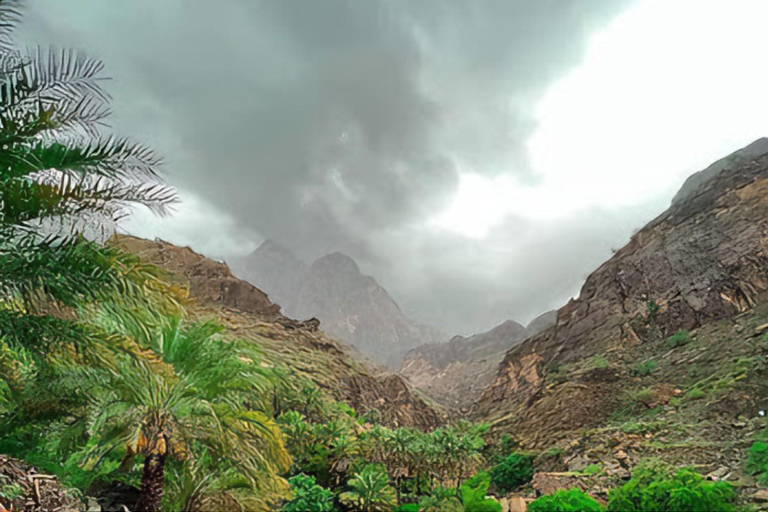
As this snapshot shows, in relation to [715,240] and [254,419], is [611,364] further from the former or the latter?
[254,419]

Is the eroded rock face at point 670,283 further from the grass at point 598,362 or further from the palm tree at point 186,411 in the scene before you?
the palm tree at point 186,411

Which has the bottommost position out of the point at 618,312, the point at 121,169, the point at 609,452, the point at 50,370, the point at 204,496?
the point at 609,452

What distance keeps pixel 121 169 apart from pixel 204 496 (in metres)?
7.83

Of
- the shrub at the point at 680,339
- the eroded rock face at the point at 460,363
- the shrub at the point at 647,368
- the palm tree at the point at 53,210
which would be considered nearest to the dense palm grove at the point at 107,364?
the palm tree at the point at 53,210

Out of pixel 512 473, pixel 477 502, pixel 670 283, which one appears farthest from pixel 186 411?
pixel 670 283

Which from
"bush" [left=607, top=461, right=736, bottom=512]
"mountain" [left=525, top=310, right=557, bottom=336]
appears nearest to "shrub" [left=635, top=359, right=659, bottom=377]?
"bush" [left=607, top=461, right=736, bottom=512]

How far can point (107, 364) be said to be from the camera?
5762 mm

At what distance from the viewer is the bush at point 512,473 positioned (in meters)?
26.5

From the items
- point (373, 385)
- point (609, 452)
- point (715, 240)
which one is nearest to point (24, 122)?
point (609, 452)

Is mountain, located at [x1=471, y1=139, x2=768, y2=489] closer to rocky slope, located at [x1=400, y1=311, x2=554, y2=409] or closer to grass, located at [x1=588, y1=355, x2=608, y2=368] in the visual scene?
grass, located at [x1=588, y1=355, x2=608, y2=368]

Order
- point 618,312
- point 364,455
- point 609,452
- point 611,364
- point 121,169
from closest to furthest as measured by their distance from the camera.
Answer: point 121,169 < point 364,455 < point 609,452 < point 611,364 < point 618,312

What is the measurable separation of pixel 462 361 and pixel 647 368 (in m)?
81.6

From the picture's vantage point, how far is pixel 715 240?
35.6 metres

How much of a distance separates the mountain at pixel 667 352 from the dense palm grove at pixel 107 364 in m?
7.10
